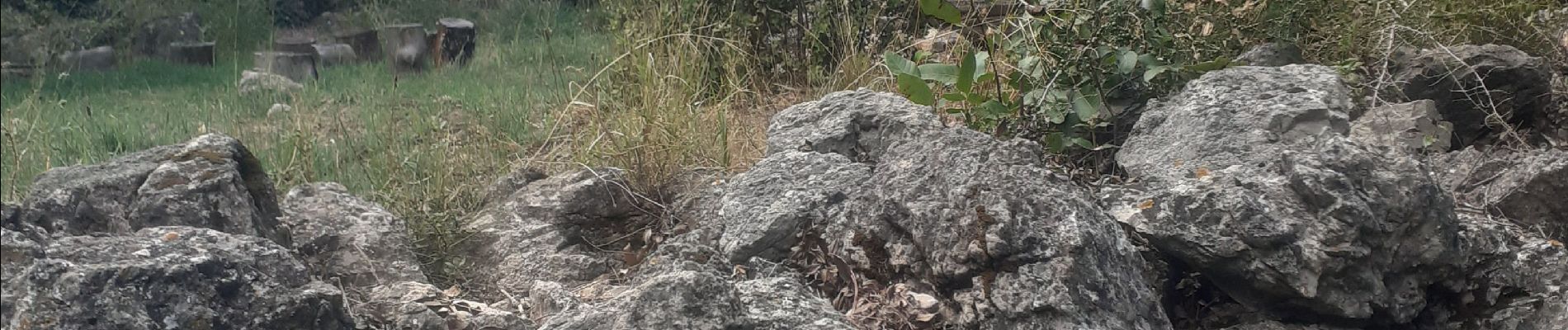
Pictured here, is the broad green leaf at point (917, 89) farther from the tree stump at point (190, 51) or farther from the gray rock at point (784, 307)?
the tree stump at point (190, 51)

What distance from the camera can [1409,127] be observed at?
327 cm

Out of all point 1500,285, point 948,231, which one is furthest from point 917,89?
point 1500,285

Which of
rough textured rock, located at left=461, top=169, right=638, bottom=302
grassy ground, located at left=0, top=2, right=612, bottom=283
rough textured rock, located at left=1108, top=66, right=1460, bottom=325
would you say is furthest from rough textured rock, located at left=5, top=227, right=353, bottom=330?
rough textured rock, located at left=1108, top=66, right=1460, bottom=325

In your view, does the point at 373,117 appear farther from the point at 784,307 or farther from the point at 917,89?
the point at 784,307

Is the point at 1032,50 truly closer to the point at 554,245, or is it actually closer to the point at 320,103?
the point at 554,245

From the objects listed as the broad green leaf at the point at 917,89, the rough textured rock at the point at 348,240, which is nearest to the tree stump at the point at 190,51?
the rough textured rock at the point at 348,240

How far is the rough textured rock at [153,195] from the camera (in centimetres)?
261

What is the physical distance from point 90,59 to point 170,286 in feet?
1.66

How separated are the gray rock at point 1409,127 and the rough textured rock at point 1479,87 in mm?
167

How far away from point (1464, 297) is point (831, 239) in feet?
4.28

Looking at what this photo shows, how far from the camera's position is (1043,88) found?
3.34 m

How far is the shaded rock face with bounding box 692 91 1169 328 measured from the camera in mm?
2221

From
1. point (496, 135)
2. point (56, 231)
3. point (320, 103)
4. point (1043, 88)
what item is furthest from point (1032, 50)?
point (56, 231)

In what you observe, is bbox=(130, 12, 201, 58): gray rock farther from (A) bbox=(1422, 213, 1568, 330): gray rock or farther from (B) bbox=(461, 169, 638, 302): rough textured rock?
(A) bbox=(1422, 213, 1568, 330): gray rock
